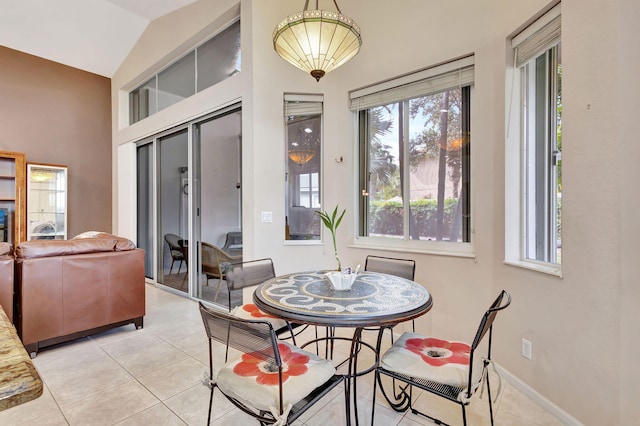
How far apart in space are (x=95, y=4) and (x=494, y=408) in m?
6.82

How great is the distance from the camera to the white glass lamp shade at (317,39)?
184cm

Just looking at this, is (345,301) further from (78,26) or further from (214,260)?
(78,26)

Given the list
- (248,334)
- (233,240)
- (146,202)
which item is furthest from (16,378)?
(146,202)

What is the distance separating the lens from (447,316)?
2742 mm

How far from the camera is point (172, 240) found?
4777 mm

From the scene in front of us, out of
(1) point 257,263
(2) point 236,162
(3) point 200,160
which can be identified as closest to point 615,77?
(1) point 257,263

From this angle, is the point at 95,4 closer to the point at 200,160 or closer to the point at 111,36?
the point at 111,36

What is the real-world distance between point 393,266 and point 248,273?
1202 mm

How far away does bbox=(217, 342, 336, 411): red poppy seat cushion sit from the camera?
4.25ft

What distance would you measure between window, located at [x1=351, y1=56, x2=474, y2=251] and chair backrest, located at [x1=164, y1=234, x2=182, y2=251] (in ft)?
9.47

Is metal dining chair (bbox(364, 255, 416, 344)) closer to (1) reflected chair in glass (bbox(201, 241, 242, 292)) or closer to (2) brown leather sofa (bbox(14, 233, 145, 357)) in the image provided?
(1) reflected chair in glass (bbox(201, 241, 242, 292))

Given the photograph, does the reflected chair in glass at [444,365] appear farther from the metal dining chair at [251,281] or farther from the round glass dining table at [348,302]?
the metal dining chair at [251,281]

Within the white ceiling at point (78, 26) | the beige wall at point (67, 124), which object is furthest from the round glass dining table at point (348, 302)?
the beige wall at point (67, 124)

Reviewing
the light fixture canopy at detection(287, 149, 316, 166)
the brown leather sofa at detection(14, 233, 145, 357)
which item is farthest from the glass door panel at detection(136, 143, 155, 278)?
the light fixture canopy at detection(287, 149, 316, 166)
